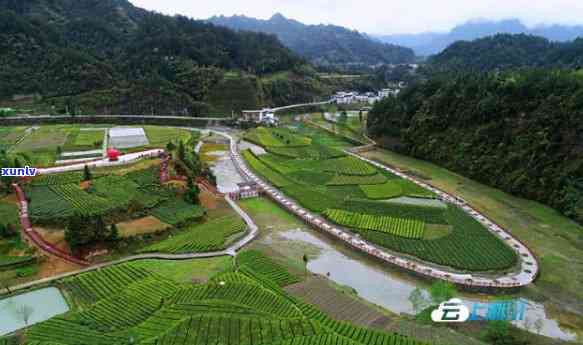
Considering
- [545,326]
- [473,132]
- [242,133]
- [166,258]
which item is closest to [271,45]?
[242,133]

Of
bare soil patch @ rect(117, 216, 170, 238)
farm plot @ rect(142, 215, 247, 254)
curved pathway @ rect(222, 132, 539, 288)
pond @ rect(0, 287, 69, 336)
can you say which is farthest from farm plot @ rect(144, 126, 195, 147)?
pond @ rect(0, 287, 69, 336)

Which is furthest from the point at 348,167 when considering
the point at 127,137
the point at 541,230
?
the point at 127,137

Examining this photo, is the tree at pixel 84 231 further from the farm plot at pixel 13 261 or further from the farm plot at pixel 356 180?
the farm plot at pixel 356 180

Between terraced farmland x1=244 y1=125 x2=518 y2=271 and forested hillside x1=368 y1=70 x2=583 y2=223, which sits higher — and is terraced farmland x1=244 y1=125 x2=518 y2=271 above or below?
below

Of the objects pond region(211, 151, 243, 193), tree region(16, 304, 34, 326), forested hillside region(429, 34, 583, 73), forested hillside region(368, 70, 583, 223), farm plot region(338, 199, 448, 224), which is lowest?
tree region(16, 304, 34, 326)

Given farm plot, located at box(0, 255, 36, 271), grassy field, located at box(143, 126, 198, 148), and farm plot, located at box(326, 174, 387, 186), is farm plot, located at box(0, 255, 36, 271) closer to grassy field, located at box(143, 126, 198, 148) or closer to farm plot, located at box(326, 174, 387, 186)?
farm plot, located at box(326, 174, 387, 186)

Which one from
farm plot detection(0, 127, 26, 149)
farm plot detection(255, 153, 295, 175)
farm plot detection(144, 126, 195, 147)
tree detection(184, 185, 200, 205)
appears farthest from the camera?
farm plot detection(144, 126, 195, 147)
